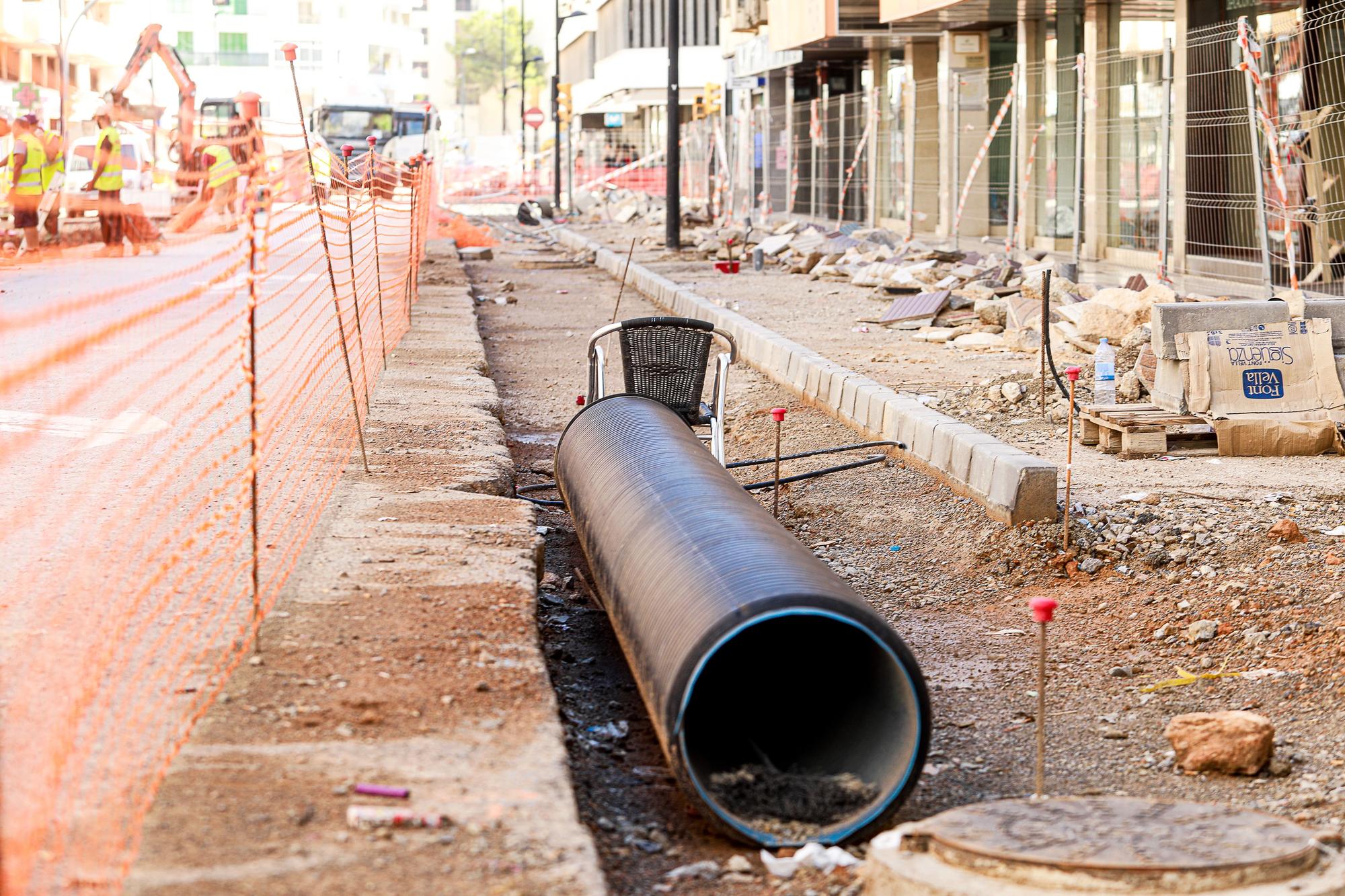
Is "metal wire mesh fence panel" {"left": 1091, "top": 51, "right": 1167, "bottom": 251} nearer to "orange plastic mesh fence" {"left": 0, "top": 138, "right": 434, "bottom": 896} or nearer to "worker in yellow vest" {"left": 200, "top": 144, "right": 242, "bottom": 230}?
"orange plastic mesh fence" {"left": 0, "top": 138, "right": 434, "bottom": 896}

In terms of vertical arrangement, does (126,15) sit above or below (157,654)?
above

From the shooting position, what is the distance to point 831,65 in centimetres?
3225

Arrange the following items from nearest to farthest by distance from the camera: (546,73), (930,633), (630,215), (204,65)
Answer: (930,633), (630,215), (204,65), (546,73)

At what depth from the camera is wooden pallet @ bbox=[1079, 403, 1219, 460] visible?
7473 millimetres

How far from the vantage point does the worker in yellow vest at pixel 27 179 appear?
18.3 meters

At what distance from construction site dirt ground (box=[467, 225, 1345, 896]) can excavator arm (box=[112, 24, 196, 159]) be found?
20.2 metres

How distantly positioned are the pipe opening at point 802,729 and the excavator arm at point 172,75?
78.3ft

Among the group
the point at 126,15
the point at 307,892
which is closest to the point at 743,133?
the point at 307,892

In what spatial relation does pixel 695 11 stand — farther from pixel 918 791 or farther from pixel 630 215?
pixel 918 791

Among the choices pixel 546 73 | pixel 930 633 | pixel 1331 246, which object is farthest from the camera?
pixel 546 73

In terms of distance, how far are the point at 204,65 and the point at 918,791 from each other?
9831 cm

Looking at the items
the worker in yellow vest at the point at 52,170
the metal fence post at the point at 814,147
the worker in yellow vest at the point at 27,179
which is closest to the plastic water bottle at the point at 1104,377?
the worker in yellow vest at the point at 27,179

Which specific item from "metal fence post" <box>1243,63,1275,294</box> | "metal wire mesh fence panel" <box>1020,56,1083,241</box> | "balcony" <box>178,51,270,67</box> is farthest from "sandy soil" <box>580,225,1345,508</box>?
"balcony" <box>178,51,270,67</box>

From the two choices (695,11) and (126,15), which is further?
(126,15)
